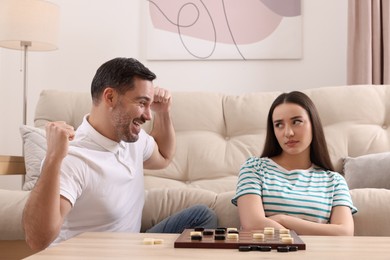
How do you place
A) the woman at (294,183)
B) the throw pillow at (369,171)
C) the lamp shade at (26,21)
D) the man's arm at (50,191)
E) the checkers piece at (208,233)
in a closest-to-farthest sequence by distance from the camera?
the checkers piece at (208,233) → the man's arm at (50,191) → the woman at (294,183) → the throw pillow at (369,171) → the lamp shade at (26,21)

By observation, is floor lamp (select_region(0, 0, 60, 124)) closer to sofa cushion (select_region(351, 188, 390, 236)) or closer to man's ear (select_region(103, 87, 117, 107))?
man's ear (select_region(103, 87, 117, 107))

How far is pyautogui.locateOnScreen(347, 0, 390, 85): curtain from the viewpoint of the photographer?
330cm

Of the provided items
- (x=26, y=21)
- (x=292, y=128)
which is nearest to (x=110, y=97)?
(x=292, y=128)

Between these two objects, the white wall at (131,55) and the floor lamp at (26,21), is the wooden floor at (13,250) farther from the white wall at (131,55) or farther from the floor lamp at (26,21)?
the white wall at (131,55)

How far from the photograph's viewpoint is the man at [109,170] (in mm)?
1662

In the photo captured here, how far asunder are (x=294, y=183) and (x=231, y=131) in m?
0.88

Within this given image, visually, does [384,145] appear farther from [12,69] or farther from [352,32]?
[12,69]

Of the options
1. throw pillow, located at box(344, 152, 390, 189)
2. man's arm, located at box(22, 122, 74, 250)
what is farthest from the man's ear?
throw pillow, located at box(344, 152, 390, 189)

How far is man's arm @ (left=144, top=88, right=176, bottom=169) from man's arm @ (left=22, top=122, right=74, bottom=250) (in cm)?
65

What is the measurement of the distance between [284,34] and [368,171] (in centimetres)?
139

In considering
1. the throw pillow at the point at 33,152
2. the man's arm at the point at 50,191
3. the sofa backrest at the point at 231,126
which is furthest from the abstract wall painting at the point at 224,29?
the man's arm at the point at 50,191

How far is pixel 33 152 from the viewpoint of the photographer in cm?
261

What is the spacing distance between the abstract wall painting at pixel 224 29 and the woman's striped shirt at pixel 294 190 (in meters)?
1.62

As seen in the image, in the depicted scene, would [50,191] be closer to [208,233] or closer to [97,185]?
[97,185]
